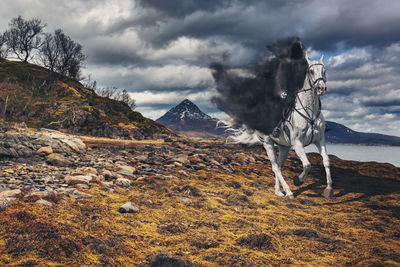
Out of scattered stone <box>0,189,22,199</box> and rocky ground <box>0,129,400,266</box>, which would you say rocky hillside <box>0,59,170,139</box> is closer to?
rocky ground <box>0,129,400,266</box>

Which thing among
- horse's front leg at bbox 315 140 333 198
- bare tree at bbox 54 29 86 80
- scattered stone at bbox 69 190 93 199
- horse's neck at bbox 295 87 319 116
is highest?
bare tree at bbox 54 29 86 80

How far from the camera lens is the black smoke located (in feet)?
26.5

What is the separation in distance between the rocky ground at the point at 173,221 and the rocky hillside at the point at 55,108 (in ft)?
108

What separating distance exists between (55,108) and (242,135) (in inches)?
1999

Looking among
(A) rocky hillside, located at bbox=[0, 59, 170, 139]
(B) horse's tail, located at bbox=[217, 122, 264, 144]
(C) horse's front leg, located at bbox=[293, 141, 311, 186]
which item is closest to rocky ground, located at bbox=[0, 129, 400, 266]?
(C) horse's front leg, located at bbox=[293, 141, 311, 186]

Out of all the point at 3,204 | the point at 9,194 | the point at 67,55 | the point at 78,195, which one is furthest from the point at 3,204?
the point at 67,55

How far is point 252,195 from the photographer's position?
841 cm

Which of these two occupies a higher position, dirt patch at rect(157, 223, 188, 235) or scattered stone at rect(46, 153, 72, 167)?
scattered stone at rect(46, 153, 72, 167)

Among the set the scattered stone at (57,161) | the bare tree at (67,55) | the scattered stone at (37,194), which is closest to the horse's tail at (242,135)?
the scattered stone at (57,161)

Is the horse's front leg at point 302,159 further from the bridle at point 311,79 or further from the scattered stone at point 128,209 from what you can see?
the scattered stone at point 128,209

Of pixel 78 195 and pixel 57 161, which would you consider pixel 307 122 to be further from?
pixel 57 161

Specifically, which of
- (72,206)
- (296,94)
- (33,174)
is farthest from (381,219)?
(33,174)

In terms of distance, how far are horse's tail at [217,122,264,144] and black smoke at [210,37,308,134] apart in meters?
0.31

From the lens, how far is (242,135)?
10.1m
